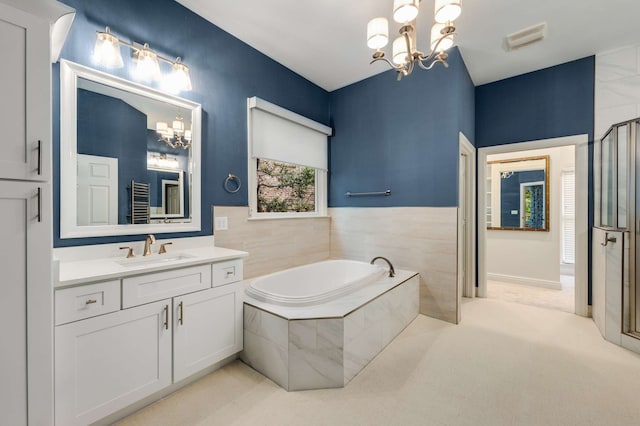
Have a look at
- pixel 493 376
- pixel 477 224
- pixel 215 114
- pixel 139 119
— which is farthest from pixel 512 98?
pixel 139 119

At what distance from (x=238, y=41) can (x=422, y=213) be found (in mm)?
2514

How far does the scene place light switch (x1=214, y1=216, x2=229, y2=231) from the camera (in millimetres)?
2398

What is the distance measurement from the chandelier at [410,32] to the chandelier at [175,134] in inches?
60.8

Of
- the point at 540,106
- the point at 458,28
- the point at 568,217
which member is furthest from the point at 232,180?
the point at 568,217

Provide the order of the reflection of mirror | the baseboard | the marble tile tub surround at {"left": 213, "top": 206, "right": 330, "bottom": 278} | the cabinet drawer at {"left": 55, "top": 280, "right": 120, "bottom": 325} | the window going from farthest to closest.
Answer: the reflection of mirror
the baseboard
the window
the marble tile tub surround at {"left": 213, "top": 206, "right": 330, "bottom": 278}
the cabinet drawer at {"left": 55, "top": 280, "right": 120, "bottom": 325}

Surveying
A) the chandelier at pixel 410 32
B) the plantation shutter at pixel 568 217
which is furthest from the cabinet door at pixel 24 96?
the plantation shutter at pixel 568 217

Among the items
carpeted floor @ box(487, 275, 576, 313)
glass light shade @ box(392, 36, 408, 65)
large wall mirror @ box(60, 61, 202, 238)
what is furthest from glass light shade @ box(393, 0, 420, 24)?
carpeted floor @ box(487, 275, 576, 313)

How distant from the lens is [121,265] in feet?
5.32

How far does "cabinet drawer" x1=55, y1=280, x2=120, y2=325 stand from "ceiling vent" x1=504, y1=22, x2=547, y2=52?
11.9 ft

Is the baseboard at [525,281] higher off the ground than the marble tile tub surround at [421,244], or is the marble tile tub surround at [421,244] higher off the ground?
the marble tile tub surround at [421,244]

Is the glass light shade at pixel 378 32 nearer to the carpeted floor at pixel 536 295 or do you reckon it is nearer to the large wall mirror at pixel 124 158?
the large wall mirror at pixel 124 158

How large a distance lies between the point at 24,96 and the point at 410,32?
202cm

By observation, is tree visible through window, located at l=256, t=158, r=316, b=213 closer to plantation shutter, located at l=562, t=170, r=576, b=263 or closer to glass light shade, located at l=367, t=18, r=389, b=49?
glass light shade, located at l=367, t=18, r=389, b=49

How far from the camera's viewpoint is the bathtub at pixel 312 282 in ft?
6.51
